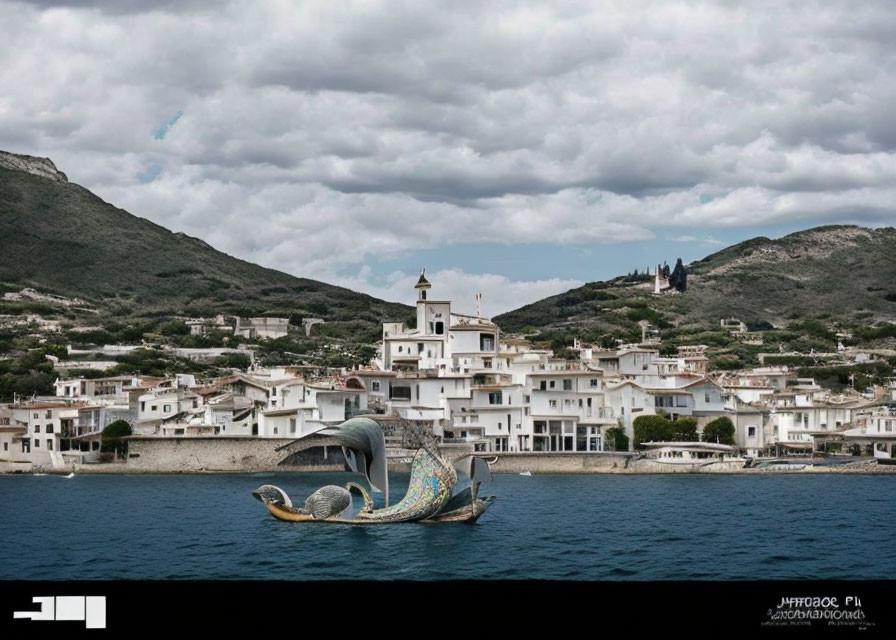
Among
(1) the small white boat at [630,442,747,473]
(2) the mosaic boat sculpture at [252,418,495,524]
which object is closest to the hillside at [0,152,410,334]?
(1) the small white boat at [630,442,747,473]

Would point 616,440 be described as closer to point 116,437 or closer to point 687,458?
point 687,458

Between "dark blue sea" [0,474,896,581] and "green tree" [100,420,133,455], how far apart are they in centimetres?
437

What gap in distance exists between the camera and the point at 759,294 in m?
102

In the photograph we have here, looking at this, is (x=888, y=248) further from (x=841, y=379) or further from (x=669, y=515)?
(x=669, y=515)

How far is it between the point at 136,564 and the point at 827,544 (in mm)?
10599

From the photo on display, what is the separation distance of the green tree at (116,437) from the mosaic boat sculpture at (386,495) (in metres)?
12.0

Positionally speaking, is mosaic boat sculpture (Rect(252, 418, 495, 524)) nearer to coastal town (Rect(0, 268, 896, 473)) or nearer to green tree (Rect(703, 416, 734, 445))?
coastal town (Rect(0, 268, 896, 473))

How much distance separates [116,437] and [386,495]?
1340 cm

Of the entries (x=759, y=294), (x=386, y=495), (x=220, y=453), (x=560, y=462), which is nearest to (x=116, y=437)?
(x=220, y=453)

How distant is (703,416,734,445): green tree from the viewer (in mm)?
35531

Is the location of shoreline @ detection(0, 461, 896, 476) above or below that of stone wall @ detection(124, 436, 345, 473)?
below

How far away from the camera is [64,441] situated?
33781mm

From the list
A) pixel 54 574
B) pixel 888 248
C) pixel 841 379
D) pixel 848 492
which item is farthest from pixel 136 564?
pixel 888 248

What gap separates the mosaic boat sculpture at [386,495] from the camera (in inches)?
868
